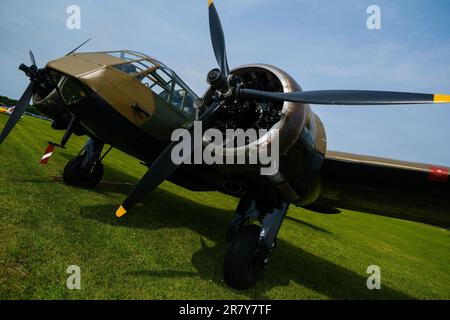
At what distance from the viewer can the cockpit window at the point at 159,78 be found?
7.26 meters

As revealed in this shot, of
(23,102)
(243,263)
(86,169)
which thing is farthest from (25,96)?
(243,263)

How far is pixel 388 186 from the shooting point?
6.04 meters

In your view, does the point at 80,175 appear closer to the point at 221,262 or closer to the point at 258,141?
the point at 221,262

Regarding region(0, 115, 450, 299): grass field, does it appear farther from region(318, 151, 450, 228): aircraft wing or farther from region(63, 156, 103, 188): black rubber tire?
region(318, 151, 450, 228): aircraft wing

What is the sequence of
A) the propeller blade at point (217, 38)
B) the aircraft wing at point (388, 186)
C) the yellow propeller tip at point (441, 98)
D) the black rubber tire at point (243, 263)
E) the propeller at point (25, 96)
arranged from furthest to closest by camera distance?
the propeller at point (25, 96), the propeller blade at point (217, 38), the aircraft wing at point (388, 186), the black rubber tire at point (243, 263), the yellow propeller tip at point (441, 98)

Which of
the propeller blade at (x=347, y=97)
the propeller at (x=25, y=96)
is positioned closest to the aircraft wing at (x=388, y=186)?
the propeller blade at (x=347, y=97)

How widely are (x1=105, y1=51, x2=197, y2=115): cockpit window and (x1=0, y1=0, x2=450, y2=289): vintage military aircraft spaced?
28 mm

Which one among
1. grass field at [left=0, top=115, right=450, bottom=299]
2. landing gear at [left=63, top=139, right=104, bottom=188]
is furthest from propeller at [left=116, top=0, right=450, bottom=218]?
landing gear at [left=63, top=139, right=104, bottom=188]

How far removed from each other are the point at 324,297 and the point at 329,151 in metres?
2.65

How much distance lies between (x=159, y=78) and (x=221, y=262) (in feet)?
14.9

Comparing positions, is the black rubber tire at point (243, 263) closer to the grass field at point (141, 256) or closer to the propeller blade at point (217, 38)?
the grass field at point (141, 256)

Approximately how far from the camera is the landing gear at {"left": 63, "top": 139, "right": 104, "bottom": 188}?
8.81 metres
